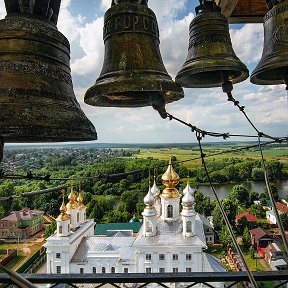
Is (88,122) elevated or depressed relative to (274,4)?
depressed

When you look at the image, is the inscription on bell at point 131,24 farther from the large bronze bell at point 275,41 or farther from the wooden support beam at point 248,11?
the wooden support beam at point 248,11

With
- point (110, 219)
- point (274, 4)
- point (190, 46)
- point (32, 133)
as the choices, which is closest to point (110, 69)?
point (32, 133)

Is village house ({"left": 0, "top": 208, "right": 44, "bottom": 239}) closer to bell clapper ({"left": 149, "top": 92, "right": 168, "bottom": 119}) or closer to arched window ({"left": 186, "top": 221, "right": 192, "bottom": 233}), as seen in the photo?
arched window ({"left": 186, "top": 221, "right": 192, "bottom": 233})

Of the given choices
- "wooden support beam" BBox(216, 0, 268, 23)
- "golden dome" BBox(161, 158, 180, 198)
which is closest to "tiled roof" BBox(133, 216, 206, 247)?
"golden dome" BBox(161, 158, 180, 198)

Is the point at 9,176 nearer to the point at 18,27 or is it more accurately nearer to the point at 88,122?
the point at 88,122

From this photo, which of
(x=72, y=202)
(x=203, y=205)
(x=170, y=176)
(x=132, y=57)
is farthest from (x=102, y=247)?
(x=203, y=205)

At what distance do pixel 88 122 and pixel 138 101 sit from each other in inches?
18.7

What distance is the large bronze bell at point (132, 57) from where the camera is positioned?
123 cm

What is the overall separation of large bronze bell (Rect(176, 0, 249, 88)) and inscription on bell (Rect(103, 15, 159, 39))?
0.39 metres

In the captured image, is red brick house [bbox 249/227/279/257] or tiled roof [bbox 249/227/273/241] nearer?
red brick house [bbox 249/227/279/257]

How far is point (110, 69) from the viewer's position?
1325 millimetres

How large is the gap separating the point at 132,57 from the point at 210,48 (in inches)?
22.7

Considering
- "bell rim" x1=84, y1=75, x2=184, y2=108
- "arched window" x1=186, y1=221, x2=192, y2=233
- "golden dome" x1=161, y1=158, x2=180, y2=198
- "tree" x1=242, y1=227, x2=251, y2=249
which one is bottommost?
"tree" x1=242, y1=227, x2=251, y2=249

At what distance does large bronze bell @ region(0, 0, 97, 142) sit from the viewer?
95cm
